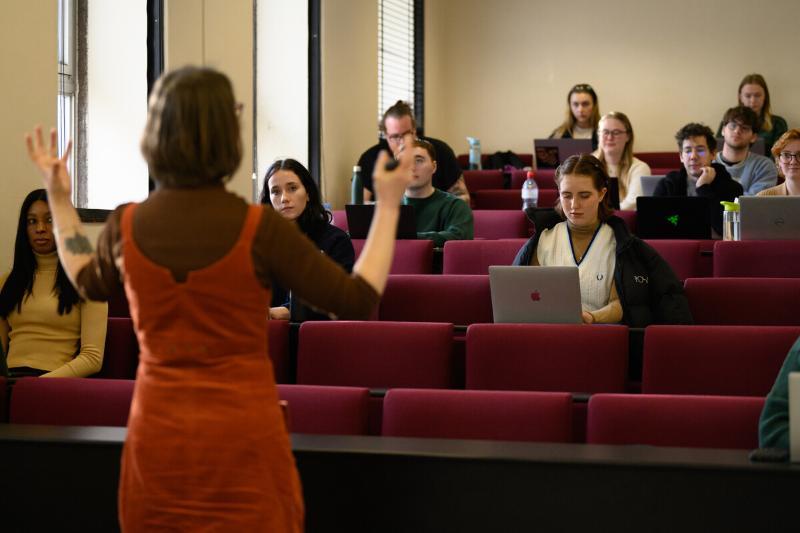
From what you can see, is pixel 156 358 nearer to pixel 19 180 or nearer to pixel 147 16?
pixel 19 180

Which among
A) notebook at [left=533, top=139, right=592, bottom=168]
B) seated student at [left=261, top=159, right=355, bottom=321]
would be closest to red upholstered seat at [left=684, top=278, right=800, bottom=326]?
seated student at [left=261, top=159, right=355, bottom=321]

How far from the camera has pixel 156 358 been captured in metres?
1.71

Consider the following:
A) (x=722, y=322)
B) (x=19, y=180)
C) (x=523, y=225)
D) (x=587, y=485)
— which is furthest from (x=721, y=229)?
(x=587, y=485)

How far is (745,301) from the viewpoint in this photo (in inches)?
149

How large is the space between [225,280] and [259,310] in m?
0.07

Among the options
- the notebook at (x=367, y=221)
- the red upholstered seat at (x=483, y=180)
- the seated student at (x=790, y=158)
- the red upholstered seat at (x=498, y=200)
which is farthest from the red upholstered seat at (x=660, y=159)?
the notebook at (x=367, y=221)

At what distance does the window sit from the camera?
8875 mm

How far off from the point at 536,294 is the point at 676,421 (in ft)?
3.79

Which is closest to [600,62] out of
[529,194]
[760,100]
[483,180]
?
[760,100]

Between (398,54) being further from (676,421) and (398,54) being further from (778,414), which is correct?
(778,414)

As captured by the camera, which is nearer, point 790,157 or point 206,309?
point 206,309

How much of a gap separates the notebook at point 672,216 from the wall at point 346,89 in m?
2.71

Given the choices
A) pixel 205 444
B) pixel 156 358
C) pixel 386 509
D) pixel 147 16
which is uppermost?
pixel 147 16

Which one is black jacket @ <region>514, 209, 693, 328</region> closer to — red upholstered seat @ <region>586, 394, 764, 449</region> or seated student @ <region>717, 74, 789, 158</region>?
red upholstered seat @ <region>586, 394, 764, 449</region>
